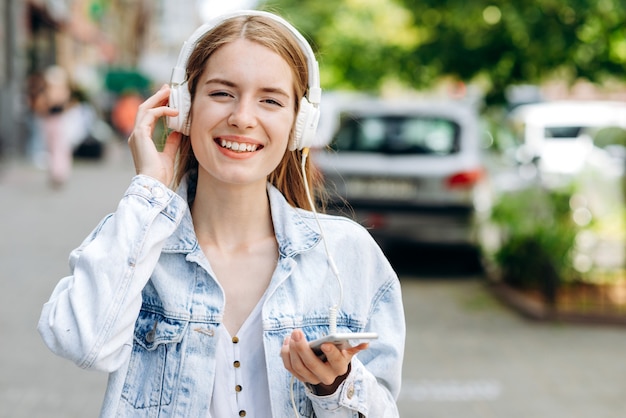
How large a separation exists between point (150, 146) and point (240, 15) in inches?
13.5

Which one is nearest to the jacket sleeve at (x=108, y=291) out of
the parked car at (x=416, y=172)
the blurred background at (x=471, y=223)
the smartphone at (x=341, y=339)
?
the smartphone at (x=341, y=339)

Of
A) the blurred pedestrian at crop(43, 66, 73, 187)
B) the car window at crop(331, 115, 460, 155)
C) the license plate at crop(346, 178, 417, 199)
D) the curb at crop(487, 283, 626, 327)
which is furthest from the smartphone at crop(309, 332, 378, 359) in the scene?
the blurred pedestrian at crop(43, 66, 73, 187)

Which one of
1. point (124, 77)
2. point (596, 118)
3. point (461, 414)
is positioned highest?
point (124, 77)

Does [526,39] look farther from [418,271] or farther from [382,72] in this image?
[418,271]

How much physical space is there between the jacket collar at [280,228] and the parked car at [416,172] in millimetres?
6879

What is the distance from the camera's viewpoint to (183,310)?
6.44 ft

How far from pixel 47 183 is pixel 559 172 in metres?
9.35

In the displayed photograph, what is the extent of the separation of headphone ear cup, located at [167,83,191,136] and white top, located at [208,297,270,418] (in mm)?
448

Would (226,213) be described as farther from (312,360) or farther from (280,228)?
(312,360)

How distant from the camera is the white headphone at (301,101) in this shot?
2006 mm

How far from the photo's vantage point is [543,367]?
632cm

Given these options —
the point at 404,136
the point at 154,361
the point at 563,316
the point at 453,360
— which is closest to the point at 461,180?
the point at 404,136

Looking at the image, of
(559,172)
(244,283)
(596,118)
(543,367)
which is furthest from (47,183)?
(244,283)

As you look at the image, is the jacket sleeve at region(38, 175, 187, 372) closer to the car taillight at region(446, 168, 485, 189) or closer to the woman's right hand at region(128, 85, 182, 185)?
the woman's right hand at region(128, 85, 182, 185)
